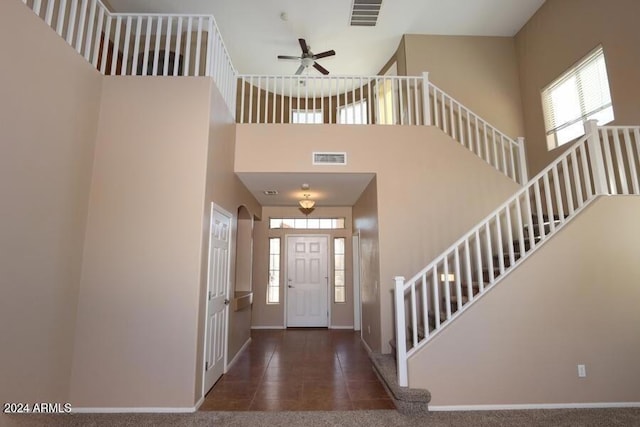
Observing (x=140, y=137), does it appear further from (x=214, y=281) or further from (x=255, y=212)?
(x=255, y=212)

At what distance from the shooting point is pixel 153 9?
5.04 meters

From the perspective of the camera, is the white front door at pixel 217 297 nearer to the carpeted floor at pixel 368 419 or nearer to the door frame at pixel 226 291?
the door frame at pixel 226 291

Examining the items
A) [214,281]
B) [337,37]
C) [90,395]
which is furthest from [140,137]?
[337,37]

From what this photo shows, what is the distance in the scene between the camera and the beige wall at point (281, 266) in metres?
6.94

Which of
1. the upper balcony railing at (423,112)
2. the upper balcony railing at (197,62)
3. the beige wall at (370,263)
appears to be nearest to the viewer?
A: the upper balcony railing at (197,62)

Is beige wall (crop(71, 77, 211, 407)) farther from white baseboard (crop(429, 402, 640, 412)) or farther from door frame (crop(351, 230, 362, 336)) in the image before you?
door frame (crop(351, 230, 362, 336))

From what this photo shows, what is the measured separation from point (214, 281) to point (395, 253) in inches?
94.3

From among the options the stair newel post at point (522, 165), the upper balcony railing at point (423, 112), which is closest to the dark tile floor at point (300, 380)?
the upper balcony railing at point (423, 112)

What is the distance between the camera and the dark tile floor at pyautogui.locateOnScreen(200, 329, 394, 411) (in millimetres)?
3197

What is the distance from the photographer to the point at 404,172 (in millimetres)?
4477

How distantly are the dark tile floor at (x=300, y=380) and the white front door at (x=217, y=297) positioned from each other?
25 centimetres

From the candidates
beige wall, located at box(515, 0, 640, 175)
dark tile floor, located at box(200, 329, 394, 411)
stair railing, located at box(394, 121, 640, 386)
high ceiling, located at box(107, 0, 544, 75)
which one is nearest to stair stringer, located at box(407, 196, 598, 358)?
stair railing, located at box(394, 121, 640, 386)

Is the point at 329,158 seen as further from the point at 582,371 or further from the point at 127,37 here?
the point at 582,371

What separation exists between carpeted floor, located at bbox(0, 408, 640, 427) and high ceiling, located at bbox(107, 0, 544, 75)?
561cm
